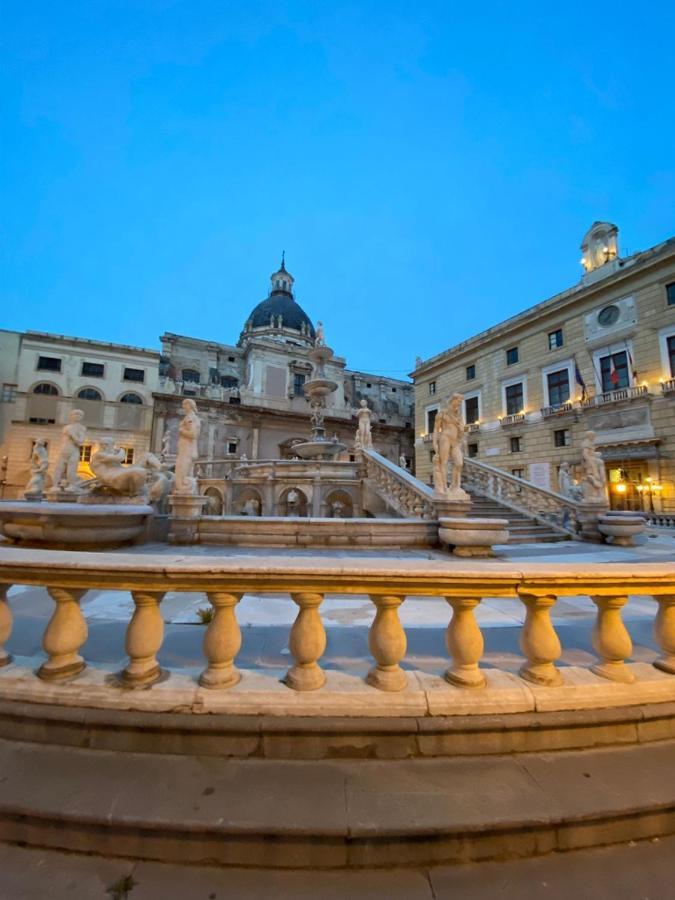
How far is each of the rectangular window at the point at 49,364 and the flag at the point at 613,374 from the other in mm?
38074

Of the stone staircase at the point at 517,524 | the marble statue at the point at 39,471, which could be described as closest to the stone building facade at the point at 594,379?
the stone staircase at the point at 517,524

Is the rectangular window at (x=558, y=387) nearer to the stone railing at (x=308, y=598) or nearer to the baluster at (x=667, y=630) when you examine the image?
the baluster at (x=667, y=630)

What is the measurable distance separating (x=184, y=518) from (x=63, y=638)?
625 centimetres

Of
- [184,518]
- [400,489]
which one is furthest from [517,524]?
[184,518]

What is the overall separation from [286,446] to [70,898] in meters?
33.5

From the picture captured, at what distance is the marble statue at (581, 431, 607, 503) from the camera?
10398 millimetres

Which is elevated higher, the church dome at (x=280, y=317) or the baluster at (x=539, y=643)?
the church dome at (x=280, y=317)

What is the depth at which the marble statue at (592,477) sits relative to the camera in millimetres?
10398

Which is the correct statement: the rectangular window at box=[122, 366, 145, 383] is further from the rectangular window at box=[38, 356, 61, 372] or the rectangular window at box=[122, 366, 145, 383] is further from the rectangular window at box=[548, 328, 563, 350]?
the rectangular window at box=[548, 328, 563, 350]

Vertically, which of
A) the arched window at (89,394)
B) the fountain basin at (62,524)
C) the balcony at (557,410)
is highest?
the arched window at (89,394)

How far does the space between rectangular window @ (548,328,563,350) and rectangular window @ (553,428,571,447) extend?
17.4 ft

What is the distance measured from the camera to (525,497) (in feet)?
40.5

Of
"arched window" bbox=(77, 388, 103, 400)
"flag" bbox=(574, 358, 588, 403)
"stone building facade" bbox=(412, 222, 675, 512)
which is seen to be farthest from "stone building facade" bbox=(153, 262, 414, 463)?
"flag" bbox=(574, 358, 588, 403)

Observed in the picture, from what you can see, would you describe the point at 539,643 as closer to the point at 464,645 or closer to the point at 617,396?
the point at 464,645
